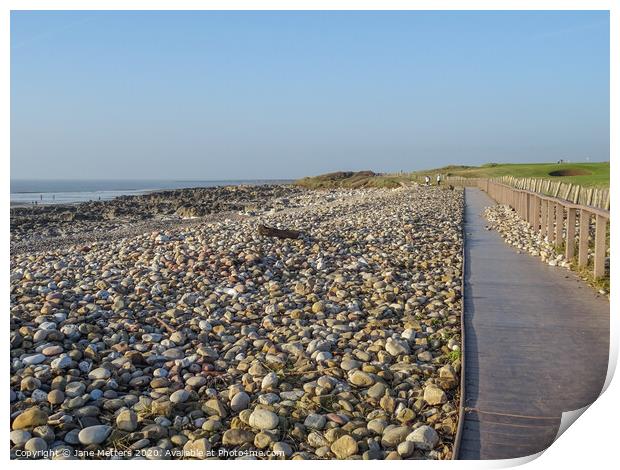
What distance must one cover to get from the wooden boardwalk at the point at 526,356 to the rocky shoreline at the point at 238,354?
19 cm

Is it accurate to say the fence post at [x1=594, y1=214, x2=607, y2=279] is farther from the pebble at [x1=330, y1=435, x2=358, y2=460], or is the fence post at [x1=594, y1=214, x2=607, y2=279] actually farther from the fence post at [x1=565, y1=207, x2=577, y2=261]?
the pebble at [x1=330, y1=435, x2=358, y2=460]

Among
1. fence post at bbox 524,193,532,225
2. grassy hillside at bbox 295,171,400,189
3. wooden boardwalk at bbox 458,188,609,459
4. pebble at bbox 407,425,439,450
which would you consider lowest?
pebble at bbox 407,425,439,450

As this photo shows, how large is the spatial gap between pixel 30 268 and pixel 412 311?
607 cm

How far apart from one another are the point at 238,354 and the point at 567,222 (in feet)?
19.4

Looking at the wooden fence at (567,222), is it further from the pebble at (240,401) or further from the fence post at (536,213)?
the pebble at (240,401)

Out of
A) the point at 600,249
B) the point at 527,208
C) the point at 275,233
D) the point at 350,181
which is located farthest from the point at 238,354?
the point at 350,181

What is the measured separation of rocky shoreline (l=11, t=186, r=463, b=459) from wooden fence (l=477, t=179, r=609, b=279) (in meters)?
1.76

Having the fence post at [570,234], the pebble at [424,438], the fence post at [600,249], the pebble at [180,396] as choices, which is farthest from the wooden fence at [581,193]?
the pebble at [180,396]

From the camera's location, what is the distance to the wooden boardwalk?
3.14 m

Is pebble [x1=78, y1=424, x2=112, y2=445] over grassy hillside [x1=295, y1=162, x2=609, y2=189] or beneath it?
beneath

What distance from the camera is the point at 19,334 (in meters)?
4.80

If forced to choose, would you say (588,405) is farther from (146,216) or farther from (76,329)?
(146,216)

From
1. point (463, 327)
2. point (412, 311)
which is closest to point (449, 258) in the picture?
point (412, 311)

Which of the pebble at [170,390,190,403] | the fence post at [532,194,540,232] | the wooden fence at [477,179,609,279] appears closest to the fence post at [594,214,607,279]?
the wooden fence at [477,179,609,279]
